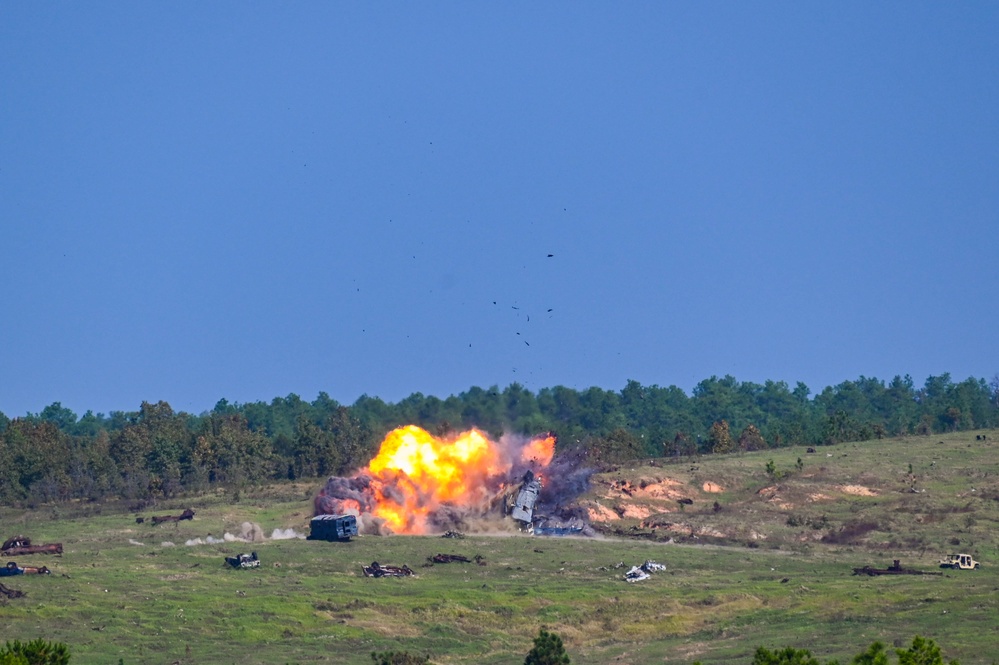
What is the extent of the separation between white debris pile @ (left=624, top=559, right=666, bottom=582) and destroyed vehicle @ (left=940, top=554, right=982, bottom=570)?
1785 centimetres

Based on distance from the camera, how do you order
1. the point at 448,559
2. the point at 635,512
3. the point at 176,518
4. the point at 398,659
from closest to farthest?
the point at 398,659 < the point at 448,559 < the point at 176,518 < the point at 635,512

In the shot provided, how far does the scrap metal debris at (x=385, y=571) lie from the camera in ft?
305

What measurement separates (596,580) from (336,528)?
22634 millimetres

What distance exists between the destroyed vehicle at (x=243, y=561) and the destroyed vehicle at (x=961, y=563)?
43272mm

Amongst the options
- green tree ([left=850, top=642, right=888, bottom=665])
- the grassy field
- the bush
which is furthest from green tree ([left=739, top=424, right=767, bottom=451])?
green tree ([left=850, top=642, right=888, bottom=665])

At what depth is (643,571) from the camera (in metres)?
94.0

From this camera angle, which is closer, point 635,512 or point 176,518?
point 176,518

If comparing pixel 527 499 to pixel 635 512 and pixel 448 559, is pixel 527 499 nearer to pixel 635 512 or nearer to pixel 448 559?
pixel 635 512

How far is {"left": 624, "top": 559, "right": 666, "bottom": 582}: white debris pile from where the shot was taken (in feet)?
302

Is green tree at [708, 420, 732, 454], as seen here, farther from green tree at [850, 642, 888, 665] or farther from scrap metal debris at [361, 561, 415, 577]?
green tree at [850, 642, 888, 665]

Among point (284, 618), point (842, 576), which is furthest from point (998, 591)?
point (284, 618)

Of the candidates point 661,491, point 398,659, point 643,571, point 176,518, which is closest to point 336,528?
point 176,518

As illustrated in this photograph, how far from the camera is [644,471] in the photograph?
130m

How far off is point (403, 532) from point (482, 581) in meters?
23.7
